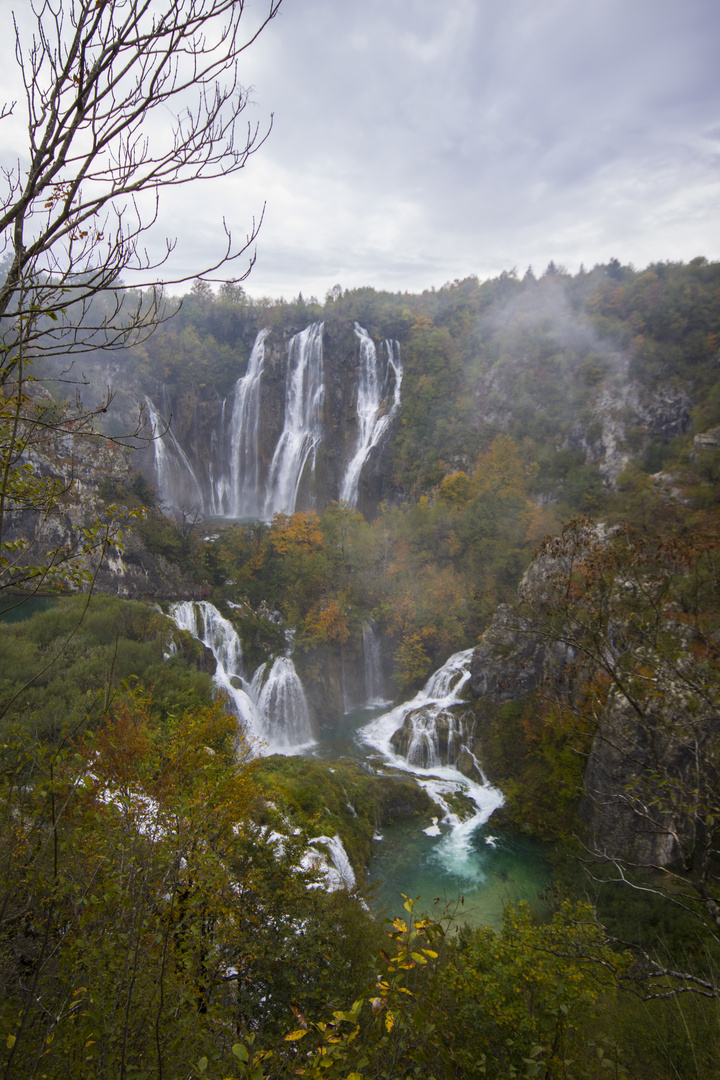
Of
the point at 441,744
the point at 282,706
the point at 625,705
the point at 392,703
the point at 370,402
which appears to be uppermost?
the point at 370,402

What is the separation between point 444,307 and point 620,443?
24201 millimetres

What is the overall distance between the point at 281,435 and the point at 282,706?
26037 mm

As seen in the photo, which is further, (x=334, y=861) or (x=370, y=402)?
(x=370, y=402)

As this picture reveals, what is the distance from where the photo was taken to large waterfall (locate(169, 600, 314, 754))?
1988 centimetres

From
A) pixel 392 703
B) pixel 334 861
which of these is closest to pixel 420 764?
pixel 392 703

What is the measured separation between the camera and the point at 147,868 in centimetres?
321

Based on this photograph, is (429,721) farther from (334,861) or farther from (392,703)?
(334,861)

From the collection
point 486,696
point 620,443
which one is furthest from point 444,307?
point 486,696

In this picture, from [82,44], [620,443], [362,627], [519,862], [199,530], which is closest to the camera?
[82,44]

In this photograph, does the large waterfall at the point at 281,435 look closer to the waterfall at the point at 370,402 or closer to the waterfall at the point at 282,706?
the waterfall at the point at 370,402

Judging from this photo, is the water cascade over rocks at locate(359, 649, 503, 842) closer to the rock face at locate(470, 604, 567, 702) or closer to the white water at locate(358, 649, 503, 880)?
the white water at locate(358, 649, 503, 880)

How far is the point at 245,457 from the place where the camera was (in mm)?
41062

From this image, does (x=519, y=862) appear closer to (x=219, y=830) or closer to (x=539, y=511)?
(x=219, y=830)

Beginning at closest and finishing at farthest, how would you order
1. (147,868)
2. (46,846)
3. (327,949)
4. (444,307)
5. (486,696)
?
(147,868)
(46,846)
(327,949)
(486,696)
(444,307)
